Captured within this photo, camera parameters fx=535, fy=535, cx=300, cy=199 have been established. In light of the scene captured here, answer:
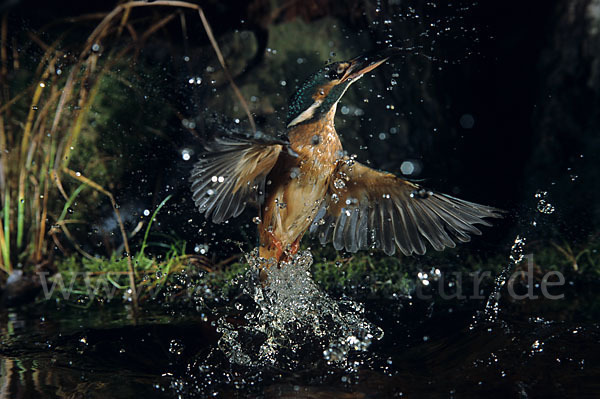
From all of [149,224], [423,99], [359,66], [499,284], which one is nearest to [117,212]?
[149,224]

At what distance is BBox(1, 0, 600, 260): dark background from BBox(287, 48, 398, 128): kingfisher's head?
885 millimetres

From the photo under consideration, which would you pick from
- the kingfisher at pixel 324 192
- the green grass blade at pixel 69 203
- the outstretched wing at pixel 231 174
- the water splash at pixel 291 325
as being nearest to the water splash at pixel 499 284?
the kingfisher at pixel 324 192

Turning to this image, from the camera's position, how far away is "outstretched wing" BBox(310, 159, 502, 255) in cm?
249

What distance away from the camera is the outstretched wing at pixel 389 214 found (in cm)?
249

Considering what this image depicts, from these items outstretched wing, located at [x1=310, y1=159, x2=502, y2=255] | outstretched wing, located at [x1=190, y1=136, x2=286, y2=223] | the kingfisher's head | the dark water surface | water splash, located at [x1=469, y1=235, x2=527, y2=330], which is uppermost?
the kingfisher's head

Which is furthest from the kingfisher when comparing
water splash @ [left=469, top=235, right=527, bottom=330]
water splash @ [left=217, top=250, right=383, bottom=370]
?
water splash @ [left=469, top=235, right=527, bottom=330]

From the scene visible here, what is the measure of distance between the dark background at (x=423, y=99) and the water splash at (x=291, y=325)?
962 mm

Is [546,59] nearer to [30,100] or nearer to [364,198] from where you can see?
[364,198]

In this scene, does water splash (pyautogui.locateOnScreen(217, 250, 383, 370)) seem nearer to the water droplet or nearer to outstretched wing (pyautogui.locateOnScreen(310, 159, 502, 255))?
outstretched wing (pyautogui.locateOnScreen(310, 159, 502, 255))

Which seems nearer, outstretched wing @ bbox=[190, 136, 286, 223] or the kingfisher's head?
outstretched wing @ bbox=[190, 136, 286, 223]

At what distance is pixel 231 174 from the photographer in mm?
2572

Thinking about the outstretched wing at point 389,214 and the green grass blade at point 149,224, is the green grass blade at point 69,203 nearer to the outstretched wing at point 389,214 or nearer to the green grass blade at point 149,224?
the green grass blade at point 149,224

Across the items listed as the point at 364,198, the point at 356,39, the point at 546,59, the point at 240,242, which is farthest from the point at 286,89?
the point at 546,59

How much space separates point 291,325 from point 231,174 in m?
0.78
